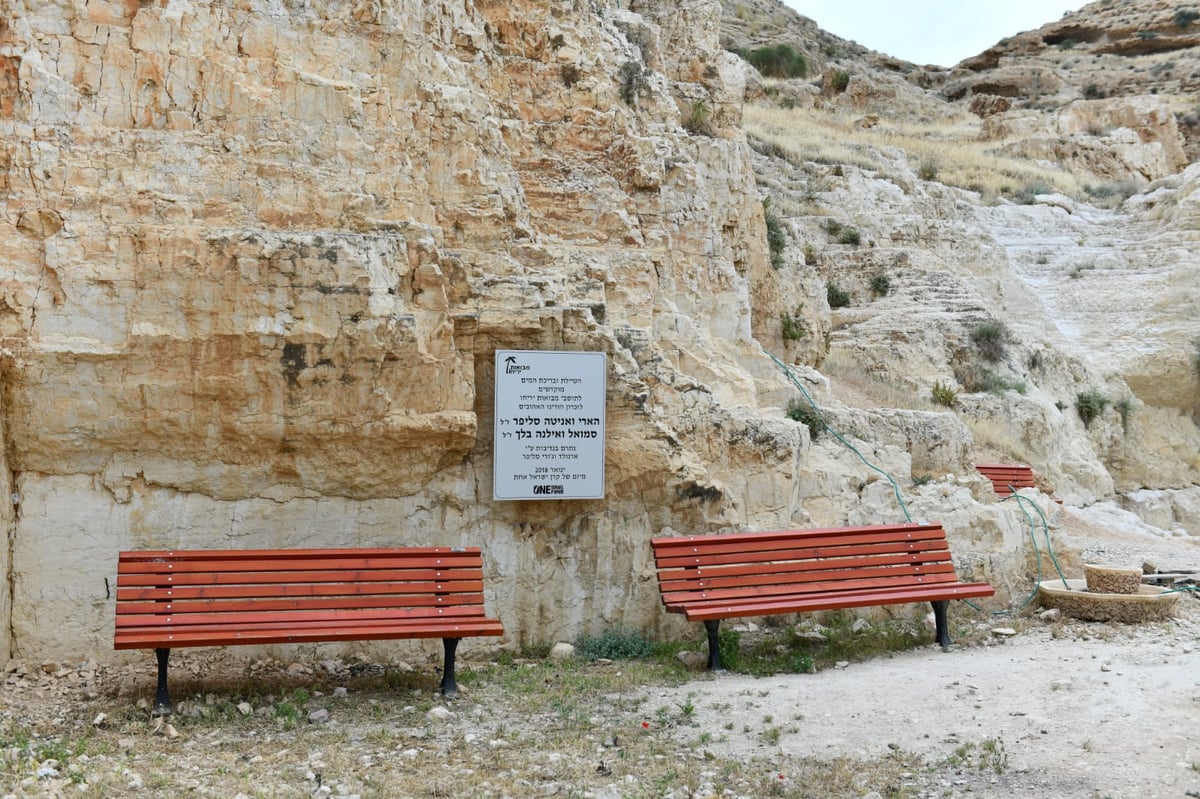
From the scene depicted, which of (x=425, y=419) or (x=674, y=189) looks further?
(x=674, y=189)

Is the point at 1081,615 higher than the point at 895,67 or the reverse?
the reverse

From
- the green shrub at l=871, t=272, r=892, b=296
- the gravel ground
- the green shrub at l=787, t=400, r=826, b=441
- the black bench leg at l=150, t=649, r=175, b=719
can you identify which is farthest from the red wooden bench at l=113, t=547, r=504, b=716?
the green shrub at l=871, t=272, r=892, b=296

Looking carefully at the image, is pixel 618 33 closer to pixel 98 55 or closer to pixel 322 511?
pixel 98 55

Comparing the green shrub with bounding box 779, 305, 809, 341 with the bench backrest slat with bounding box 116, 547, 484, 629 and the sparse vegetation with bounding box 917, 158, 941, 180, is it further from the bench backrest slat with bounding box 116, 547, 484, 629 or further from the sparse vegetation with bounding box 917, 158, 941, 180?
the sparse vegetation with bounding box 917, 158, 941, 180

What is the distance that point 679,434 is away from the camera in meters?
7.41

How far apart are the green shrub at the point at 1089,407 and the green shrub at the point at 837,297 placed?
4.42m

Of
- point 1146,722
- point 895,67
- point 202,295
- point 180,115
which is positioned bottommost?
point 1146,722

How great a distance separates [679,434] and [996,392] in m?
10.4

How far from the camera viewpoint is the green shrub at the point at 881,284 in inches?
722

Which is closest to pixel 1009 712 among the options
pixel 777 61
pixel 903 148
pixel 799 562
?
pixel 799 562

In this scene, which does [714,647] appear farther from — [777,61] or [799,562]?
[777,61]

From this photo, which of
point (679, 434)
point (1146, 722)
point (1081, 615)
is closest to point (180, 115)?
point (679, 434)

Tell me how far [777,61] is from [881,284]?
2578 cm

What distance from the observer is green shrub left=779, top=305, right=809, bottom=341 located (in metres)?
13.3
